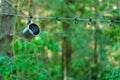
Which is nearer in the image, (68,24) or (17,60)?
(17,60)

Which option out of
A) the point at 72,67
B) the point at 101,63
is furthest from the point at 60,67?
the point at 101,63

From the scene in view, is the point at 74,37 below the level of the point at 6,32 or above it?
below

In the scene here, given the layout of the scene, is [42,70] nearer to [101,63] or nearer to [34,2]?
[34,2]

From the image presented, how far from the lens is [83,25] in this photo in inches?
372

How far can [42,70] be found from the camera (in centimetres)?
531

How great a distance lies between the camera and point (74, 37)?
9.75 m

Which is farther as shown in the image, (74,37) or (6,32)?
(74,37)

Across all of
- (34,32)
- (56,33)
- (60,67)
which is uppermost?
(34,32)

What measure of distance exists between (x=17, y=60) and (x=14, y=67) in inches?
4.1

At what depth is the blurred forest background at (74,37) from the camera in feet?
17.3

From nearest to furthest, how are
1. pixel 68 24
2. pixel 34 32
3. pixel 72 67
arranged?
pixel 34 32 → pixel 68 24 → pixel 72 67

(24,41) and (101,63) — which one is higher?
(24,41)

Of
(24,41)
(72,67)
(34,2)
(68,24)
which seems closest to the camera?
(24,41)

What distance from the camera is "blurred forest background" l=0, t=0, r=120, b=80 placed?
5.26m
